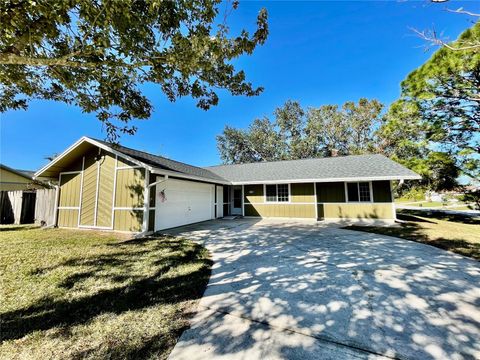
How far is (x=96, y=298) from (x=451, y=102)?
20.4m

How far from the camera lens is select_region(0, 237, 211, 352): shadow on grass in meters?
2.81

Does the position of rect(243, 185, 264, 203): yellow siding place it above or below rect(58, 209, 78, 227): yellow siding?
above

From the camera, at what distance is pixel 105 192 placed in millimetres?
9250

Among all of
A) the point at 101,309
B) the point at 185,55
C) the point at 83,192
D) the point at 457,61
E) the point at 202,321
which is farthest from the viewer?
the point at 457,61

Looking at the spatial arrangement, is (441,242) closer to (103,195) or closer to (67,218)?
(103,195)

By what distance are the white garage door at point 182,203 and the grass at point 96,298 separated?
3.01 meters

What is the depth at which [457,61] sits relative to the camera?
1225 cm

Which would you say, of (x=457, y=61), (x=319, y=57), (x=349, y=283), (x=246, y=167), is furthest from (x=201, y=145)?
(x=349, y=283)

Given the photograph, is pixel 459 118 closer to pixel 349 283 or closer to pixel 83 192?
pixel 349 283

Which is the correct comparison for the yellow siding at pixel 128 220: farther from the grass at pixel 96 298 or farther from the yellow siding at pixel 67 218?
the yellow siding at pixel 67 218

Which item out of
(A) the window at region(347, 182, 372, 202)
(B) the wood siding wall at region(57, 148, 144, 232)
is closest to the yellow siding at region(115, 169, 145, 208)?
(B) the wood siding wall at region(57, 148, 144, 232)

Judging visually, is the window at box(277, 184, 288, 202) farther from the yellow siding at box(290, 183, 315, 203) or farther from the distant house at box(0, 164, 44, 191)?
the distant house at box(0, 164, 44, 191)

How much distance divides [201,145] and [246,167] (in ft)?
66.5

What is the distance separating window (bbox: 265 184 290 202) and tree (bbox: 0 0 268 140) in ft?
27.9
